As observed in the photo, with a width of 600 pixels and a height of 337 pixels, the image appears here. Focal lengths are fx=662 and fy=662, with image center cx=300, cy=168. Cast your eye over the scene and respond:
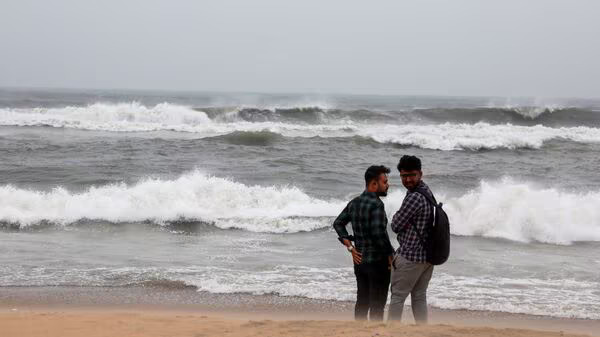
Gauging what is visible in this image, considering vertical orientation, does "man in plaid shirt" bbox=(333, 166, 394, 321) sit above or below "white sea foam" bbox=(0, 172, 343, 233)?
above

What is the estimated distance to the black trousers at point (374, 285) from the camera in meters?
4.86

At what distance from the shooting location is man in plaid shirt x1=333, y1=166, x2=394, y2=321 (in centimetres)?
478

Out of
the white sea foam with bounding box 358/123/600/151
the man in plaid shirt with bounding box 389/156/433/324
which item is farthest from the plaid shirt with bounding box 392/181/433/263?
the white sea foam with bounding box 358/123/600/151

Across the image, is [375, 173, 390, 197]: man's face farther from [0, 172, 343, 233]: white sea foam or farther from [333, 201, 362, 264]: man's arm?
[0, 172, 343, 233]: white sea foam

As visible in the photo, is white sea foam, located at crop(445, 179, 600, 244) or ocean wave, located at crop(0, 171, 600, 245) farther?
ocean wave, located at crop(0, 171, 600, 245)

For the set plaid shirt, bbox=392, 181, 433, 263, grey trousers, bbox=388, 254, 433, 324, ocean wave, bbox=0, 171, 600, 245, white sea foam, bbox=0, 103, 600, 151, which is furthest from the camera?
white sea foam, bbox=0, 103, 600, 151

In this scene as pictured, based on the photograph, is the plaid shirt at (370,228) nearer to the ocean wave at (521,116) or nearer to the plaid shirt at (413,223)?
the plaid shirt at (413,223)

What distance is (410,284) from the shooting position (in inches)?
187

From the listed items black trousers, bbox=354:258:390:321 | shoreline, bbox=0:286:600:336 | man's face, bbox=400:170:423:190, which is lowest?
shoreline, bbox=0:286:600:336

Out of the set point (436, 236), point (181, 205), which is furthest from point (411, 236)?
point (181, 205)

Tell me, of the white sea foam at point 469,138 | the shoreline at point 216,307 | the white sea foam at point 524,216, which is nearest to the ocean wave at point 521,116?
the white sea foam at point 469,138

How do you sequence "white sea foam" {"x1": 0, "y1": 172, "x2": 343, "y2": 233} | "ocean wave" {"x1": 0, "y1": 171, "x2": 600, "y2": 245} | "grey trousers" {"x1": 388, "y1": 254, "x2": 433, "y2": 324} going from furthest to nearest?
"white sea foam" {"x1": 0, "y1": 172, "x2": 343, "y2": 233} → "ocean wave" {"x1": 0, "y1": 171, "x2": 600, "y2": 245} → "grey trousers" {"x1": 388, "y1": 254, "x2": 433, "y2": 324}

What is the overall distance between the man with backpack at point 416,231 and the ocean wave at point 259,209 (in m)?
5.84

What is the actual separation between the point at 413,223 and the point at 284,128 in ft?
83.6
